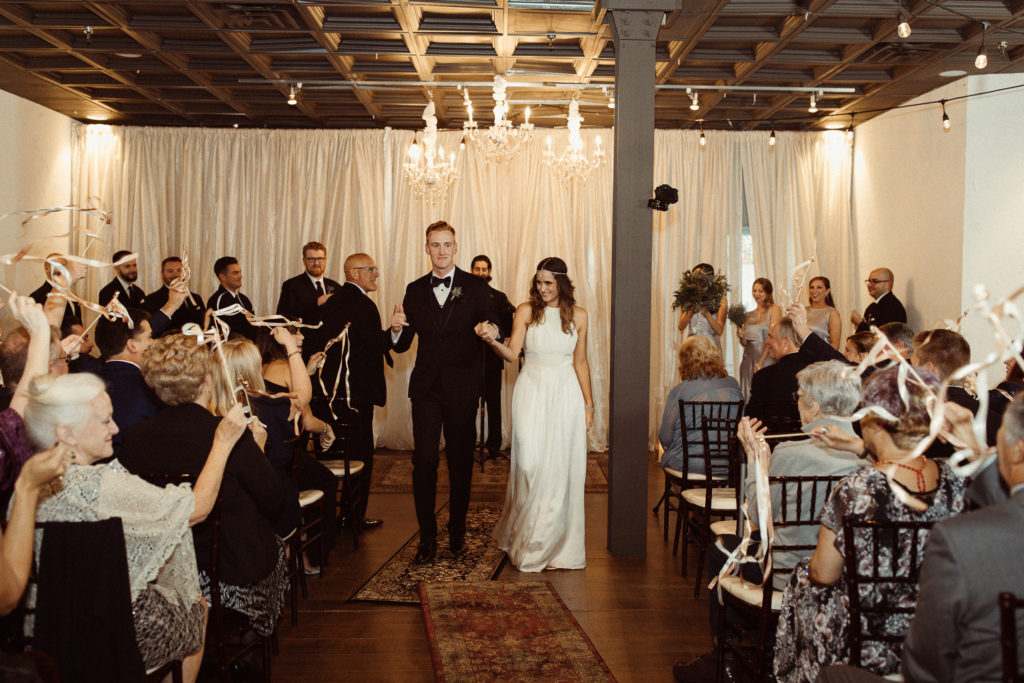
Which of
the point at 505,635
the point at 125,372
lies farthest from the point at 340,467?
the point at 505,635

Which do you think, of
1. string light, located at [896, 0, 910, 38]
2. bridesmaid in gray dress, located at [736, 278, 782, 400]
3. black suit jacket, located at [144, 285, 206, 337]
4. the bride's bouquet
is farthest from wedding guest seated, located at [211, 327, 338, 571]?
bridesmaid in gray dress, located at [736, 278, 782, 400]

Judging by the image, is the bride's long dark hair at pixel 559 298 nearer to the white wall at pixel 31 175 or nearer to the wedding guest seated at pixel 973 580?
the wedding guest seated at pixel 973 580

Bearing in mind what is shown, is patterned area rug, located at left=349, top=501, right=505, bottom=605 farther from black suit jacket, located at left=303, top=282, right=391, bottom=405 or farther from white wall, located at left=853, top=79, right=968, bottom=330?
white wall, located at left=853, top=79, right=968, bottom=330

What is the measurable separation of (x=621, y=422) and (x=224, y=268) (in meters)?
4.05

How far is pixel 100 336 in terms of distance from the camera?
4277 mm

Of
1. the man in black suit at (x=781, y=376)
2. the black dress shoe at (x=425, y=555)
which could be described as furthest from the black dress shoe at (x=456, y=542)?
the man in black suit at (x=781, y=376)

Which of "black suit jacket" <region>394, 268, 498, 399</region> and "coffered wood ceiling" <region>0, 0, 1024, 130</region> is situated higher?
"coffered wood ceiling" <region>0, 0, 1024, 130</region>

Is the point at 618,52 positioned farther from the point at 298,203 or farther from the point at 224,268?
the point at 298,203

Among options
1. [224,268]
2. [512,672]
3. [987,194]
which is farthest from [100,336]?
[987,194]

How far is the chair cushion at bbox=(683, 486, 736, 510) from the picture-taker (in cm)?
448

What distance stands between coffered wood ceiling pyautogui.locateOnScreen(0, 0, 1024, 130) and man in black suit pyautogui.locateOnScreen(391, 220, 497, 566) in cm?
193

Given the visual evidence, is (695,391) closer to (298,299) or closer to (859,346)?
(859,346)

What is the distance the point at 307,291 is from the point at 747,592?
198 inches

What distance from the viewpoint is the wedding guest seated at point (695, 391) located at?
16.8 feet
